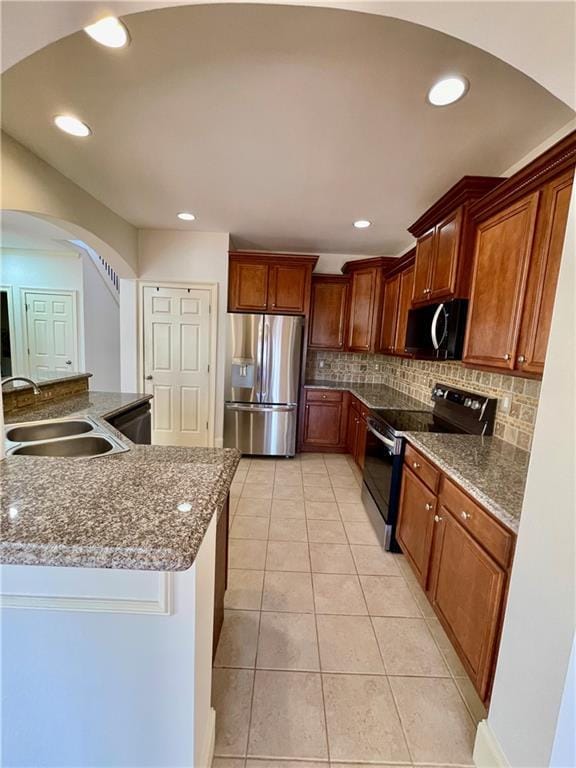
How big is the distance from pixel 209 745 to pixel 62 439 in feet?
4.66

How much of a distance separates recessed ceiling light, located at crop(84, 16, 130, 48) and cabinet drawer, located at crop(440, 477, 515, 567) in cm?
223

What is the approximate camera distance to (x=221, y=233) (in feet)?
12.0

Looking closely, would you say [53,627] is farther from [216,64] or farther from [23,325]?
[23,325]

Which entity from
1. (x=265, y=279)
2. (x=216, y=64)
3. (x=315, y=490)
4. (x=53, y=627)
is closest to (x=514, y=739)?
(x=53, y=627)

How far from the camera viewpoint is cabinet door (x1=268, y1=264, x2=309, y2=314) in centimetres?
373

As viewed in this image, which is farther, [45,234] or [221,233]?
[45,234]

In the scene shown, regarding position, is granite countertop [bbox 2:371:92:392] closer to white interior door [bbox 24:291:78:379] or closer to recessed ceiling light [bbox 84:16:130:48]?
recessed ceiling light [bbox 84:16:130:48]

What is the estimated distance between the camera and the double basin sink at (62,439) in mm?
1587

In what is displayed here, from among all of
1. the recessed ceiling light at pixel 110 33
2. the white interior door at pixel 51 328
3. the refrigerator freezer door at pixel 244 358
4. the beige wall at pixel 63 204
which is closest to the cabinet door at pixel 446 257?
the recessed ceiling light at pixel 110 33

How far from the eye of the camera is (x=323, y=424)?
13.5 ft

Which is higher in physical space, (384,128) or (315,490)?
(384,128)

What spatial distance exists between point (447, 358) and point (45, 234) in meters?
4.90

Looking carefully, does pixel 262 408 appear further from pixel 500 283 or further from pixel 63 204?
pixel 500 283

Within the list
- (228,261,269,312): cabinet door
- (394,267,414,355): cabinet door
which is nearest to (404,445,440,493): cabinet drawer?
(394,267,414,355): cabinet door
